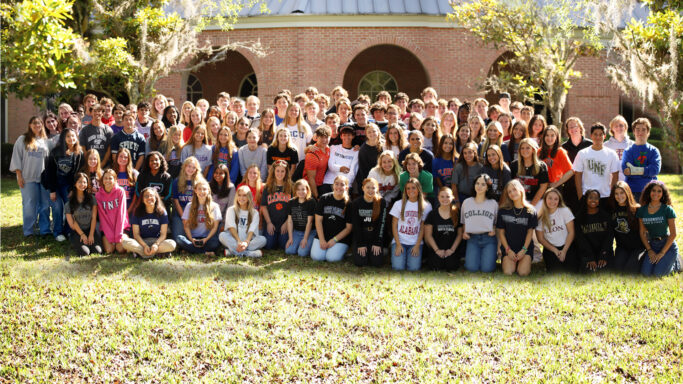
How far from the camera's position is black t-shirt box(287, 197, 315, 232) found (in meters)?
8.45

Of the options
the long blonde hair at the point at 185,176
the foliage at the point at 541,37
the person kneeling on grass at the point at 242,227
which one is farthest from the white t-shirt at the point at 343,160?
the foliage at the point at 541,37

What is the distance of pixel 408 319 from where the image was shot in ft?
20.2

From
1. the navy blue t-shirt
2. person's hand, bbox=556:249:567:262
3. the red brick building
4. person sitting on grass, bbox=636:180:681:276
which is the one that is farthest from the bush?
person sitting on grass, bbox=636:180:681:276

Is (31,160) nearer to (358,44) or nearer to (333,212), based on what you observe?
(333,212)

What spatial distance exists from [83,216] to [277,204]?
2.50m

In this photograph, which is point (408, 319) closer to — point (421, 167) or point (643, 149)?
point (421, 167)

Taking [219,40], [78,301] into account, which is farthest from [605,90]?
[78,301]

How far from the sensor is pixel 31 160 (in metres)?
9.22

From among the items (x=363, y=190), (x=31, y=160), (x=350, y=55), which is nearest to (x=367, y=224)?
(x=363, y=190)

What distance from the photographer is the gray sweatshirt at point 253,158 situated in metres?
8.96

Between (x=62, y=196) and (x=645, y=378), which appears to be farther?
(x=62, y=196)

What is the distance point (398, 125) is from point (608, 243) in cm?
297

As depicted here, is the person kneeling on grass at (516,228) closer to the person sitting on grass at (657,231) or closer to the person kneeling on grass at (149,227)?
the person sitting on grass at (657,231)

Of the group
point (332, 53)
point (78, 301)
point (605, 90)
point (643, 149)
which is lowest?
point (78, 301)
